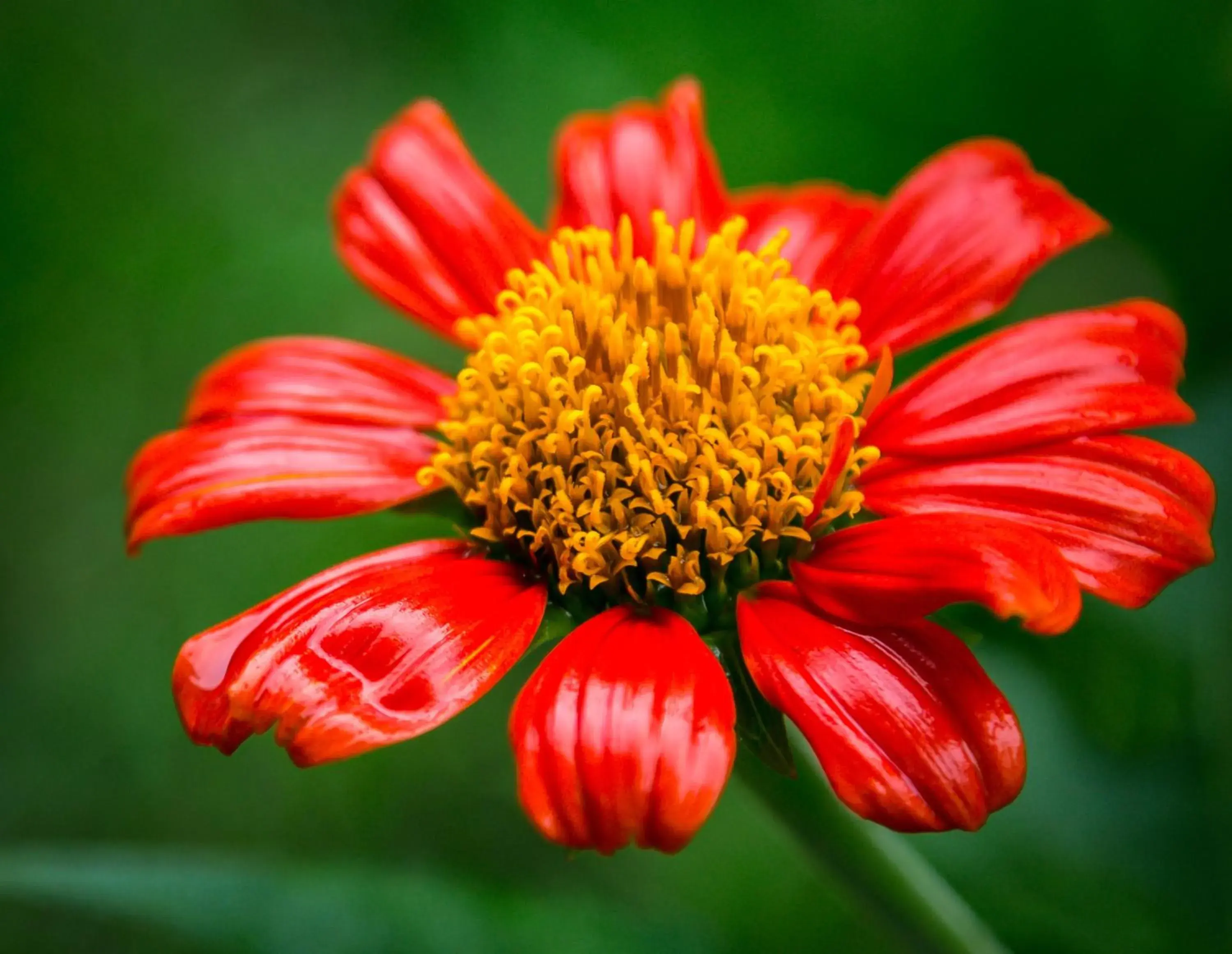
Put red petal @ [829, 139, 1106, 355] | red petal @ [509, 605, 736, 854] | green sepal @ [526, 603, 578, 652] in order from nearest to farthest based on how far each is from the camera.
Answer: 1. red petal @ [509, 605, 736, 854]
2. green sepal @ [526, 603, 578, 652]
3. red petal @ [829, 139, 1106, 355]

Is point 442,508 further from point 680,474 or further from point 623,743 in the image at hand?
point 623,743

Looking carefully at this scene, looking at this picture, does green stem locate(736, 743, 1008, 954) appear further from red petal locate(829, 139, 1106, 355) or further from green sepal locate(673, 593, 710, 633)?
red petal locate(829, 139, 1106, 355)

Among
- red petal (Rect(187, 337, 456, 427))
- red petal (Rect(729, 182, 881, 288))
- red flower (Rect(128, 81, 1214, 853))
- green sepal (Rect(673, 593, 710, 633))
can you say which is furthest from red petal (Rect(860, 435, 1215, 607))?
red petal (Rect(187, 337, 456, 427))

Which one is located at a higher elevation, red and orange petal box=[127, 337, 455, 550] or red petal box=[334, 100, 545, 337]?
red petal box=[334, 100, 545, 337]

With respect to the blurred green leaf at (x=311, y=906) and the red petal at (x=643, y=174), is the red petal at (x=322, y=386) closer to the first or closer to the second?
the red petal at (x=643, y=174)

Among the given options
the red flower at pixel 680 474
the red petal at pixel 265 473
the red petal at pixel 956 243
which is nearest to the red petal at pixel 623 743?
the red flower at pixel 680 474

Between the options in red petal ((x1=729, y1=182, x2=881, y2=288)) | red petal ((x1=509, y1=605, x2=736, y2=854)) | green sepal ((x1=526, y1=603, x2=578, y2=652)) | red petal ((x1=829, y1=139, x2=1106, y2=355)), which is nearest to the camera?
red petal ((x1=509, y1=605, x2=736, y2=854))

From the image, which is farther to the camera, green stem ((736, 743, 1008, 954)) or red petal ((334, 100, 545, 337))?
red petal ((334, 100, 545, 337))
